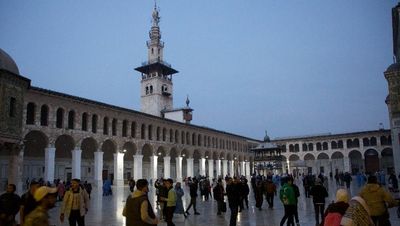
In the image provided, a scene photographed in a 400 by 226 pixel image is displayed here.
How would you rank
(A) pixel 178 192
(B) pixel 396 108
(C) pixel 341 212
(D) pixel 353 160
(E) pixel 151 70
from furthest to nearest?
(D) pixel 353 160, (E) pixel 151 70, (B) pixel 396 108, (A) pixel 178 192, (C) pixel 341 212

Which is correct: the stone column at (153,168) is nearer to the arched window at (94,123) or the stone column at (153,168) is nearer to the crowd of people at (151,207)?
the arched window at (94,123)

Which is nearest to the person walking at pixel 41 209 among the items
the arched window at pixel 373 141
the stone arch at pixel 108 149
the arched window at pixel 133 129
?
the stone arch at pixel 108 149

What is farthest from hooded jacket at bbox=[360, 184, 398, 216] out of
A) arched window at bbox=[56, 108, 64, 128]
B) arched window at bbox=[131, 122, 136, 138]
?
arched window at bbox=[131, 122, 136, 138]

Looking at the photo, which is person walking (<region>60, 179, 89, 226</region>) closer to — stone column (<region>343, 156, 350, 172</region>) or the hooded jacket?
the hooded jacket

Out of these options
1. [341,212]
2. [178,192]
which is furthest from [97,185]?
[341,212]

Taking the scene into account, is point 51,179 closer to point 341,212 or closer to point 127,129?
point 127,129

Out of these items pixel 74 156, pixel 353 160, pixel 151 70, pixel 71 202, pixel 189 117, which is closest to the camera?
pixel 71 202

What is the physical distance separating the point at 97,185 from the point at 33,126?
7683 millimetres

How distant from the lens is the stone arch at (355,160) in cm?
5953

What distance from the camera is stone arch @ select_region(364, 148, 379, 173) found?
57.1 m

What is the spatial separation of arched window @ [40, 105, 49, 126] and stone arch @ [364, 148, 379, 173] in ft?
163

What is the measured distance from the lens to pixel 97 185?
30.0m

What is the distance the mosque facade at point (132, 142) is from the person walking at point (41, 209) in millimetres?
18477

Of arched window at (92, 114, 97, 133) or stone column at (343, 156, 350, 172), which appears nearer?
arched window at (92, 114, 97, 133)
